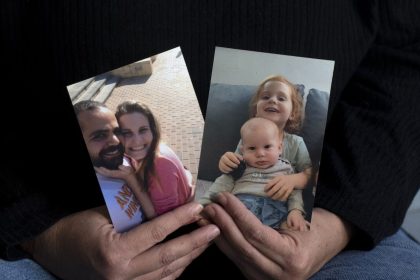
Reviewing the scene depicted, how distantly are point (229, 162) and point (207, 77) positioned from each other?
0.41ft

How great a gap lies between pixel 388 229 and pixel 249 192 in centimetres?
26

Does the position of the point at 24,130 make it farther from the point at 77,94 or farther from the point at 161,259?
the point at 161,259

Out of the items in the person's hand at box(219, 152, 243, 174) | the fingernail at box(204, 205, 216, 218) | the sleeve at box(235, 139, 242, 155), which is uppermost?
the sleeve at box(235, 139, 242, 155)

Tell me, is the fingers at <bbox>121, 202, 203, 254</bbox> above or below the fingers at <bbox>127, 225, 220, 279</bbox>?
above

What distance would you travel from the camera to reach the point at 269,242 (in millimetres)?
627

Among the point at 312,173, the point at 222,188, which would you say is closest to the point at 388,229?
the point at 312,173

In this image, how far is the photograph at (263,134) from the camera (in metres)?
0.63

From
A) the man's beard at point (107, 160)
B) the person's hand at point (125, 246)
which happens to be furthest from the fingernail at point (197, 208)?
the man's beard at point (107, 160)

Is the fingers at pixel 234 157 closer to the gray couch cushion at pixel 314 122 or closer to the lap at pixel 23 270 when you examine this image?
the gray couch cushion at pixel 314 122

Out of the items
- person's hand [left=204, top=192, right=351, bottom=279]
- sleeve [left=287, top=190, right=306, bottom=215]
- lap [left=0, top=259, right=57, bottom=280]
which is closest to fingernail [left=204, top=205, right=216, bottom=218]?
person's hand [left=204, top=192, right=351, bottom=279]

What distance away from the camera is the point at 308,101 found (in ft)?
2.10

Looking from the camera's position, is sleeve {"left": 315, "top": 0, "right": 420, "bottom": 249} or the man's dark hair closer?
the man's dark hair

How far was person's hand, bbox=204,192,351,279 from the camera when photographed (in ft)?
2.05

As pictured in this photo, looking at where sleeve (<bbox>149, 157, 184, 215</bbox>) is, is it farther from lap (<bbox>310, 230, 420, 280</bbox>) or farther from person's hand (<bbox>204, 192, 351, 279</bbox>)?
lap (<bbox>310, 230, 420, 280</bbox>)
